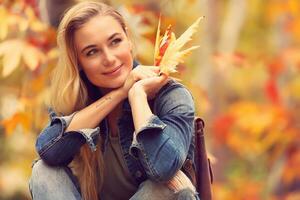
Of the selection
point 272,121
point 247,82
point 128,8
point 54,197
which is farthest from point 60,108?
point 247,82

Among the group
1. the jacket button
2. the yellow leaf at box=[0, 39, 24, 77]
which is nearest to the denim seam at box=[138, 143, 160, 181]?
the jacket button

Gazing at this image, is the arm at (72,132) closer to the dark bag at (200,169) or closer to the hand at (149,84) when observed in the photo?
the hand at (149,84)

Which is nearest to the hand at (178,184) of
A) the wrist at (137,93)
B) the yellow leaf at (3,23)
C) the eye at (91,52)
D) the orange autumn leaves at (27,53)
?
the wrist at (137,93)

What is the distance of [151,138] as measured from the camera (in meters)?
1.99

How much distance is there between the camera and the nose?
7.04ft

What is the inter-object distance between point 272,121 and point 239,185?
4.12 feet

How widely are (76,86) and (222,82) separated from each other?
3.25 meters

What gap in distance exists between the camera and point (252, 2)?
5.29 m

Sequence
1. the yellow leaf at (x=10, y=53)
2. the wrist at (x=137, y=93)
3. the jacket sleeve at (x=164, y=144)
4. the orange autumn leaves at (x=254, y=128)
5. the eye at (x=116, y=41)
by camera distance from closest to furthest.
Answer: the jacket sleeve at (x=164, y=144)
the wrist at (x=137, y=93)
the eye at (x=116, y=41)
the yellow leaf at (x=10, y=53)
the orange autumn leaves at (x=254, y=128)

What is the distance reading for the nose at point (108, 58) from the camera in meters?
2.15

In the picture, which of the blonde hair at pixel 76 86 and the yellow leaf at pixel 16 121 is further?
the yellow leaf at pixel 16 121

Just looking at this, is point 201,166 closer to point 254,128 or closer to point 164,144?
point 164,144

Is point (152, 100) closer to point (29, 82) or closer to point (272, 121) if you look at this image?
point (29, 82)

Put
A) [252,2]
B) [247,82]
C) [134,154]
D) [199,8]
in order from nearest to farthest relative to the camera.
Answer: [134,154], [199,8], [252,2], [247,82]
